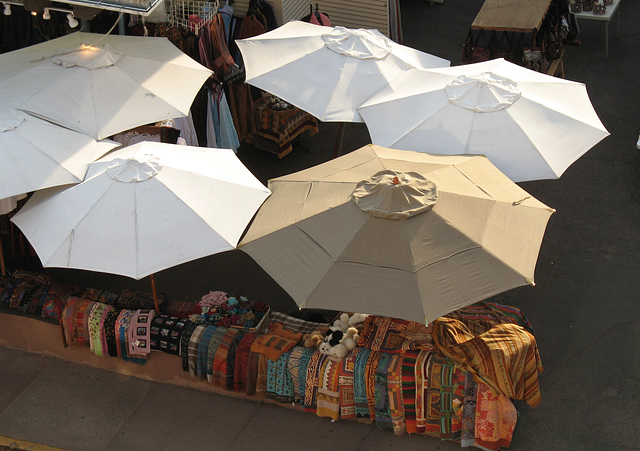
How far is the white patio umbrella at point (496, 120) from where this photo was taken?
22.4 ft

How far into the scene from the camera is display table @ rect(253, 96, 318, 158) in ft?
31.0

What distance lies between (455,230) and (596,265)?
3054mm

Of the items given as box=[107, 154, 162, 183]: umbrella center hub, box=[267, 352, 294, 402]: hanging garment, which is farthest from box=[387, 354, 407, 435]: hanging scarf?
box=[107, 154, 162, 183]: umbrella center hub

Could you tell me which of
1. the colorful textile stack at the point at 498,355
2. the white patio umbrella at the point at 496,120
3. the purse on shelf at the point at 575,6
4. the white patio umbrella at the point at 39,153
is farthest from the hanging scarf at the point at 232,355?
the purse on shelf at the point at 575,6

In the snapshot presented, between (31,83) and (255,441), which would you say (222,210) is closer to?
(255,441)

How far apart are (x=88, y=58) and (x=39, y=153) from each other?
164cm

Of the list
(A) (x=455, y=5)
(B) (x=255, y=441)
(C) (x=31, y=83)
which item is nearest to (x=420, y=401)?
(B) (x=255, y=441)

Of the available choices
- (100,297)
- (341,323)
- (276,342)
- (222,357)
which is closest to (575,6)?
(341,323)

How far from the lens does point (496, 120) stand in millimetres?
6977

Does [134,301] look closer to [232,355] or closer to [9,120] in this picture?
[232,355]

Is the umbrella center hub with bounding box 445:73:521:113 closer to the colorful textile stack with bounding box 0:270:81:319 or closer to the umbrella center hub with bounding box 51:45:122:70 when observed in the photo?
the umbrella center hub with bounding box 51:45:122:70

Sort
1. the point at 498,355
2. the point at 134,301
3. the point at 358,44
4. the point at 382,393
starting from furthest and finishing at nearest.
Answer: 1. the point at 358,44
2. the point at 134,301
3. the point at 382,393
4. the point at 498,355

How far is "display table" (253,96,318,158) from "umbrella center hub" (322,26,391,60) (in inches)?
55.2

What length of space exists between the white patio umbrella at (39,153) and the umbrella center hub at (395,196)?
2.49 metres
